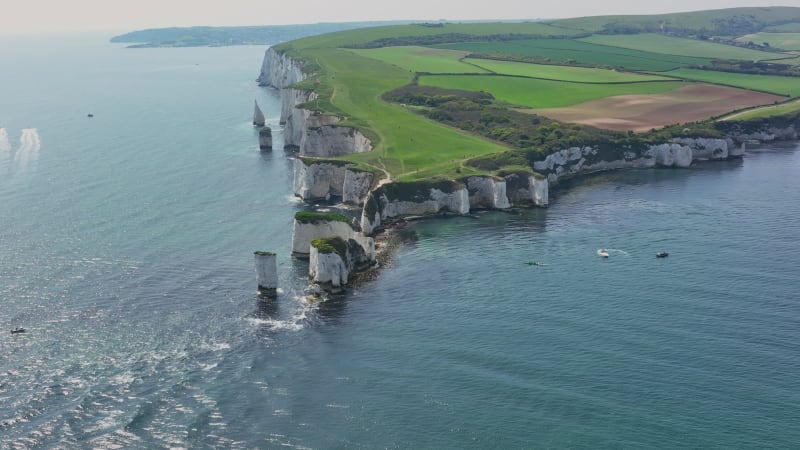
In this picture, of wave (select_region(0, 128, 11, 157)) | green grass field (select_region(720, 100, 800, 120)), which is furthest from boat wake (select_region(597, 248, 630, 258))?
wave (select_region(0, 128, 11, 157))

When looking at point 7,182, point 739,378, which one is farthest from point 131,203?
point 739,378

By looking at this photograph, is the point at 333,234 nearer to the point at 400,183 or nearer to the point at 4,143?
the point at 400,183

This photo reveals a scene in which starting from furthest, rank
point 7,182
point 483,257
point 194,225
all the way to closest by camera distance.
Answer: point 7,182 → point 194,225 → point 483,257

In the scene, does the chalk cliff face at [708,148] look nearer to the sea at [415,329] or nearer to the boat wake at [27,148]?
the sea at [415,329]

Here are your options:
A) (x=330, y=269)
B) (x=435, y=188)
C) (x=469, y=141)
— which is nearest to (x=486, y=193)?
(x=435, y=188)

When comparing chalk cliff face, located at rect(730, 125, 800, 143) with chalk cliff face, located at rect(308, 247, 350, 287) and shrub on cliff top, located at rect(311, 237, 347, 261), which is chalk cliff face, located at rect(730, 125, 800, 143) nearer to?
shrub on cliff top, located at rect(311, 237, 347, 261)

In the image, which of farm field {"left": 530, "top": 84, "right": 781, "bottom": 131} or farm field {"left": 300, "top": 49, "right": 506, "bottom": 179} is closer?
farm field {"left": 300, "top": 49, "right": 506, "bottom": 179}

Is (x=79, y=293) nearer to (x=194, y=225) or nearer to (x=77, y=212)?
(x=194, y=225)
